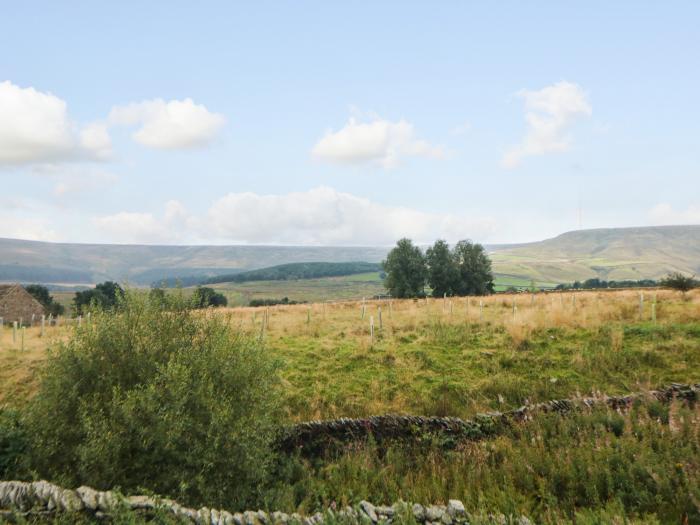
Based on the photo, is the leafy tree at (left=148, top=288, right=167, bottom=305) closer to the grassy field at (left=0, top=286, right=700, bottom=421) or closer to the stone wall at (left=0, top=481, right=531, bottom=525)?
the grassy field at (left=0, top=286, right=700, bottom=421)

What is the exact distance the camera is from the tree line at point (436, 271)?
8088 centimetres

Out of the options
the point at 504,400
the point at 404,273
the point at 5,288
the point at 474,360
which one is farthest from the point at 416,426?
the point at 5,288

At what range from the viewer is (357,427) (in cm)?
1143

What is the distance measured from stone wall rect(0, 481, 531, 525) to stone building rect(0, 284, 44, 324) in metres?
67.4

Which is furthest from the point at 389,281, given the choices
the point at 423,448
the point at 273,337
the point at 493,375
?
the point at 423,448

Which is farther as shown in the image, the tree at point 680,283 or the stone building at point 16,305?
the stone building at point 16,305

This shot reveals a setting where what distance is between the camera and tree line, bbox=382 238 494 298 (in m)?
80.9

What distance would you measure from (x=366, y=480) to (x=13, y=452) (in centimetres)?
A: 703

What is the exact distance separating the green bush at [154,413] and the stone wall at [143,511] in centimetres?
95

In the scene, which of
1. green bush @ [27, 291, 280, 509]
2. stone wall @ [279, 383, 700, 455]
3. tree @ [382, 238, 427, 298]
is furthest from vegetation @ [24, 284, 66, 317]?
stone wall @ [279, 383, 700, 455]

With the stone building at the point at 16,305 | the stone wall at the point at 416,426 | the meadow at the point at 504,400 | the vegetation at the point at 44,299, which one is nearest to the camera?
the meadow at the point at 504,400

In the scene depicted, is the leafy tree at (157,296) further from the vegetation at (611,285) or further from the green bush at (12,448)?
the vegetation at (611,285)

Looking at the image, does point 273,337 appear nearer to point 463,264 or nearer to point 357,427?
point 357,427

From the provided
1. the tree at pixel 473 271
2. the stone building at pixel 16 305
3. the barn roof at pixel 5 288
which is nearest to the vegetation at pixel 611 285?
the tree at pixel 473 271
